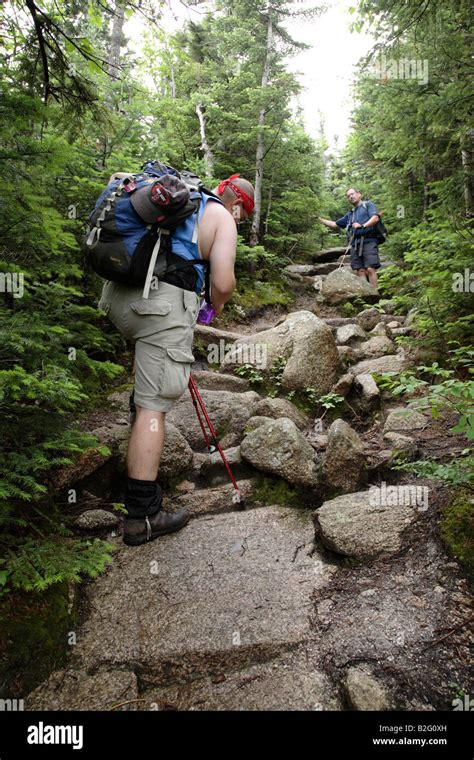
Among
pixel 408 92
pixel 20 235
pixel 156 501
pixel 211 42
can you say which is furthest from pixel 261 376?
pixel 211 42

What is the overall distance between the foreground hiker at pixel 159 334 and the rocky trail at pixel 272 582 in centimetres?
49

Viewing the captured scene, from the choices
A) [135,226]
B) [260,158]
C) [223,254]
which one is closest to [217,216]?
[223,254]

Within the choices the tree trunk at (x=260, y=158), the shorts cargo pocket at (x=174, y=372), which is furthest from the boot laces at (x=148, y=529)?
the tree trunk at (x=260, y=158)

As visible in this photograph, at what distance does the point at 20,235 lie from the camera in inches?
110

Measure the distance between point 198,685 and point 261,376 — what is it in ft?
14.3

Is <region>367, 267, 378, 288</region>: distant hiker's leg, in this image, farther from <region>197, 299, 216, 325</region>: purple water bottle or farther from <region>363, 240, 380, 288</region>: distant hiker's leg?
<region>197, 299, 216, 325</region>: purple water bottle

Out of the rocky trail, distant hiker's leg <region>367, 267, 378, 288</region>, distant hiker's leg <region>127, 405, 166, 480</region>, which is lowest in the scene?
the rocky trail

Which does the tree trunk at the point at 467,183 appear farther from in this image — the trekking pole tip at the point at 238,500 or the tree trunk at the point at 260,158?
the tree trunk at the point at 260,158

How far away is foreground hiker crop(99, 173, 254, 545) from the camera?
9.73ft

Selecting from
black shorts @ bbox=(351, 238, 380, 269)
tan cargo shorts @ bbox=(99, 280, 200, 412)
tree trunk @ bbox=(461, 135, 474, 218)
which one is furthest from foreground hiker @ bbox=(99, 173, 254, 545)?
black shorts @ bbox=(351, 238, 380, 269)

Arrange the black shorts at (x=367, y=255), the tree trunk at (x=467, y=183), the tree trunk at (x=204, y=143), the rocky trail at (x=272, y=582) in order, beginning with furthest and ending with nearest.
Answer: the tree trunk at (x=204, y=143) → the black shorts at (x=367, y=255) → the tree trunk at (x=467, y=183) → the rocky trail at (x=272, y=582)

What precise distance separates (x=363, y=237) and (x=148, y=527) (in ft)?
32.8

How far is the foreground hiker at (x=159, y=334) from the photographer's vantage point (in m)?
2.96
